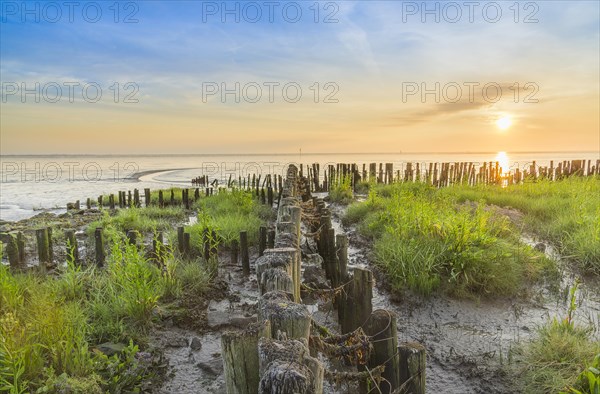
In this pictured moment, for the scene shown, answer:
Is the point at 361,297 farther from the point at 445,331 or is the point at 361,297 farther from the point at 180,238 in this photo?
the point at 180,238

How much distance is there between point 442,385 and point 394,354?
1.27 metres

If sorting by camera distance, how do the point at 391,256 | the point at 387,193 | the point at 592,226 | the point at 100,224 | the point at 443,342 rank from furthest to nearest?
the point at 387,193, the point at 100,224, the point at 592,226, the point at 391,256, the point at 443,342

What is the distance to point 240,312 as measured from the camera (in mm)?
5176

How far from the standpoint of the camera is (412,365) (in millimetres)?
→ 2432

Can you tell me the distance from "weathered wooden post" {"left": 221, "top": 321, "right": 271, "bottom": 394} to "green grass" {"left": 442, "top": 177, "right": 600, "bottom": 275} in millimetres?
6648

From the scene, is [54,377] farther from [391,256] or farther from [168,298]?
[391,256]

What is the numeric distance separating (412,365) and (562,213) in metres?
8.98

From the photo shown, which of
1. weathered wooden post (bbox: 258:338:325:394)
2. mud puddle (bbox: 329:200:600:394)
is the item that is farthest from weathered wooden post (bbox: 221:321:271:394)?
mud puddle (bbox: 329:200:600:394)

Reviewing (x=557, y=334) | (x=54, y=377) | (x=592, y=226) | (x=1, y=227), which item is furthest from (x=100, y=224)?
(x=592, y=226)

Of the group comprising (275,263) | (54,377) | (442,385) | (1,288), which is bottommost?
(442,385)

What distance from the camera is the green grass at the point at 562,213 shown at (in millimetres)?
6660

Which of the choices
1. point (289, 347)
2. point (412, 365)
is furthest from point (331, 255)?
point (289, 347)

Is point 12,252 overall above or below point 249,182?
below

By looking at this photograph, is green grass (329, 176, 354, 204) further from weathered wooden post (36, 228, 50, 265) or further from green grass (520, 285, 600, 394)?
green grass (520, 285, 600, 394)
